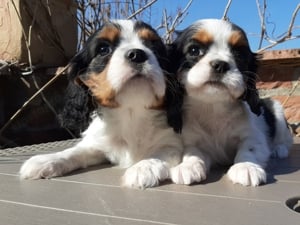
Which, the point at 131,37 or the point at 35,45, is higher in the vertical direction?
the point at 131,37

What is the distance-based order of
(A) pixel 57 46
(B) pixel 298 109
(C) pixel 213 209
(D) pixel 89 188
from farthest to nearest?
1. (A) pixel 57 46
2. (B) pixel 298 109
3. (D) pixel 89 188
4. (C) pixel 213 209

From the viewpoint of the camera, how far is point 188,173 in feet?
6.15

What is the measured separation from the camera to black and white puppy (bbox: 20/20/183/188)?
2.04 meters

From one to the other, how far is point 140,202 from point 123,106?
76cm

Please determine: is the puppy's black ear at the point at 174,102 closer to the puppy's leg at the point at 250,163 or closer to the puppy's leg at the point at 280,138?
the puppy's leg at the point at 250,163

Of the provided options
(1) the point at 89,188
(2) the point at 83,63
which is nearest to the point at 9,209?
(1) the point at 89,188

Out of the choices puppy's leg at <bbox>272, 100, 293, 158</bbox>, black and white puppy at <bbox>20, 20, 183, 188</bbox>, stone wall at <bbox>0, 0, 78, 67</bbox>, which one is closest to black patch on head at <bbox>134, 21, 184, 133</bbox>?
black and white puppy at <bbox>20, 20, 183, 188</bbox>

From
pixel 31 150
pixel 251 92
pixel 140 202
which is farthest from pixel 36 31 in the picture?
pixel 140 202

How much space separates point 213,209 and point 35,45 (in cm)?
294

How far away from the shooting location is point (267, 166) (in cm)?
230

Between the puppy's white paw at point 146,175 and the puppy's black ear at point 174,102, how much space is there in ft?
1.20

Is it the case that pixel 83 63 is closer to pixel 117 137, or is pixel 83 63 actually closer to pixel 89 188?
pixel 117 137

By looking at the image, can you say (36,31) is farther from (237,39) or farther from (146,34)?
(237,39)

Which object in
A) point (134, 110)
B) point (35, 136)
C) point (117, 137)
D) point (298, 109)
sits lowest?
point (35, 136)
